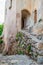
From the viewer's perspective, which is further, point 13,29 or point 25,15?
point 25,15

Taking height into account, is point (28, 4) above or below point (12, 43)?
above

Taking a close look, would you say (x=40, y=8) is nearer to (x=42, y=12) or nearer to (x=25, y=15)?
(x=42, y=12)

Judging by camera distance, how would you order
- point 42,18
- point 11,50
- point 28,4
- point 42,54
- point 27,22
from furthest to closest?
point 27,22 < point 28,4 < point 11,50 < point 42,18 < point 42,54

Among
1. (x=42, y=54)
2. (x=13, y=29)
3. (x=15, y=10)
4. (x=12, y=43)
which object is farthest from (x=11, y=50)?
(x=42, y=54)

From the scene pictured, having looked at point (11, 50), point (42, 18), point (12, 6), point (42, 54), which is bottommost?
point (11, 50)

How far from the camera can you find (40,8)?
11.6 meters

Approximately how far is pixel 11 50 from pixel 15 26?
5.97ft

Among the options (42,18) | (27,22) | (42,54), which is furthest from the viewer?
(27,22)

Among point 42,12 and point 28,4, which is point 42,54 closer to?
point 42,12

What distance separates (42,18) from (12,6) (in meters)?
3.82

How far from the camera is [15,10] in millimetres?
13242

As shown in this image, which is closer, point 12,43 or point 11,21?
point 12,43

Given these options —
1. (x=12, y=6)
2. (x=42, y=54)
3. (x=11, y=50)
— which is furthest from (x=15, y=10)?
(x=42, y=54)

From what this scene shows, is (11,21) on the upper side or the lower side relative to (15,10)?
lower
